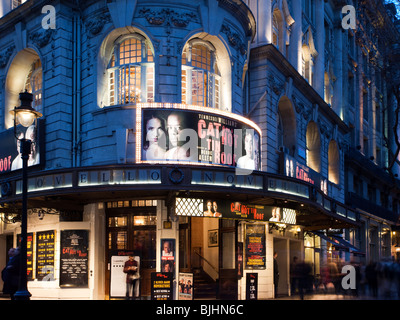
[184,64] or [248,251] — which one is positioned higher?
[184,64]

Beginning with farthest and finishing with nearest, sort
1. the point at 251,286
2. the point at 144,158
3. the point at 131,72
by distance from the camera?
the point at 131,72, the point at 251,286, the point at 144,158

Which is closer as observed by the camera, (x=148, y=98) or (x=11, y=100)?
(x=148, y=98)

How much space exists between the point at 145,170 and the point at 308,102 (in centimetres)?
1730

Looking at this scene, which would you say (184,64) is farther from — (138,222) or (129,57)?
(138,222)

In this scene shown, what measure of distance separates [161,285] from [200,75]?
8.68m

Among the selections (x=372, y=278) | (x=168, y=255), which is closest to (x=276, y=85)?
(x=168, y=255)

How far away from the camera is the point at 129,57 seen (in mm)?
22922

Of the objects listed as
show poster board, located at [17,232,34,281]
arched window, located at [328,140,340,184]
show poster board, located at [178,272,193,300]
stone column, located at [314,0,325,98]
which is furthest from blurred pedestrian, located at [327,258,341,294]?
arched window, located at [328,140,340,184]

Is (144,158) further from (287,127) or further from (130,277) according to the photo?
(287,127)

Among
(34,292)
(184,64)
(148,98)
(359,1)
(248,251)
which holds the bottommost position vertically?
(34,292)

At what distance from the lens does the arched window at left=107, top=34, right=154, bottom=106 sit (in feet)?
73.4

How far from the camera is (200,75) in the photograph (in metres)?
23.2

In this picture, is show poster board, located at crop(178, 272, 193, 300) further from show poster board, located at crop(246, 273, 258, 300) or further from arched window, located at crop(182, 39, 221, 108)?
arched window, located at crop(182, 39, 221, 108)
